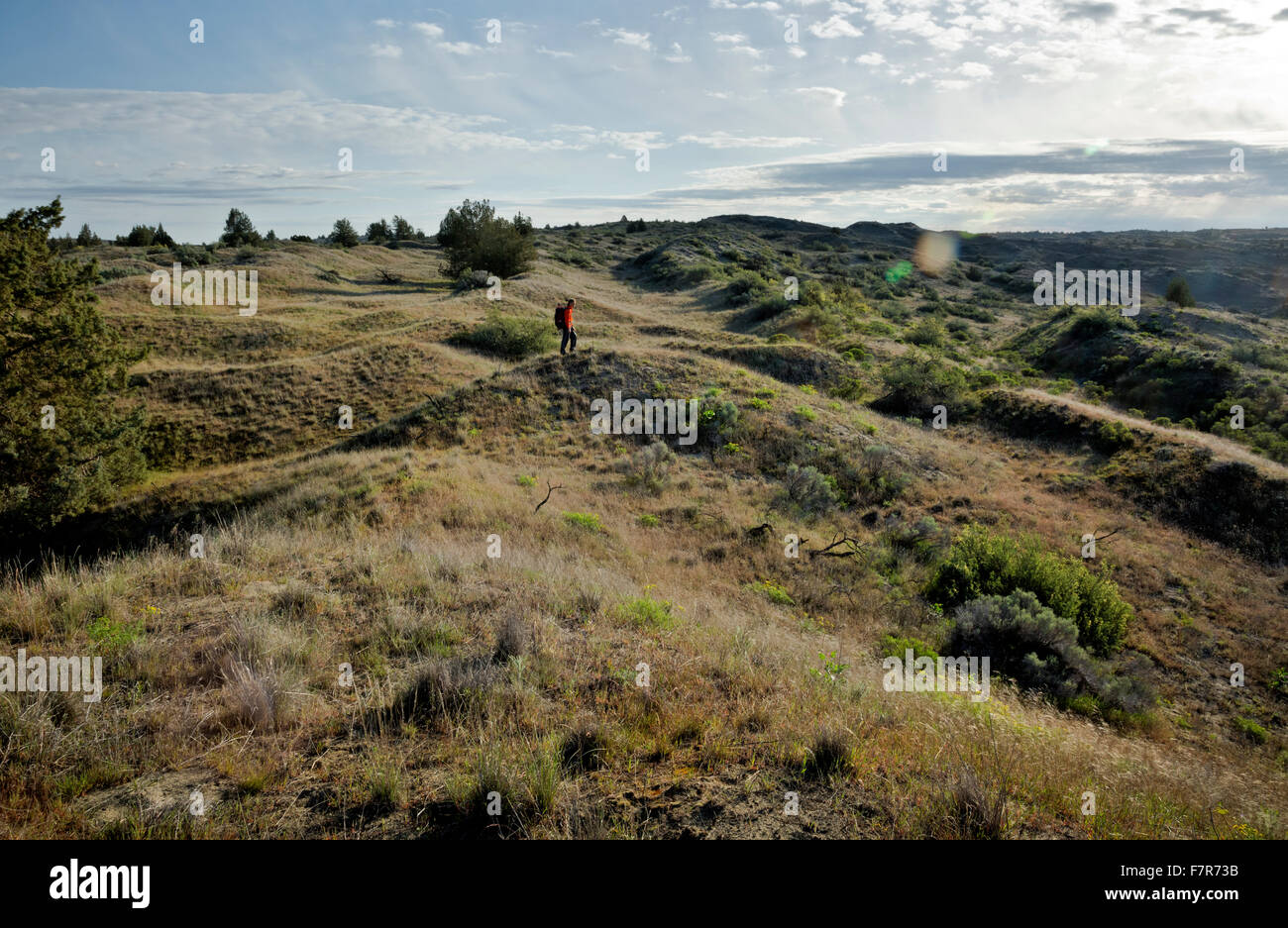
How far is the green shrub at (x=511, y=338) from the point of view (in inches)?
1193

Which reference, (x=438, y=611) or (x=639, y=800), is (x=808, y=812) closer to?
(x=639, y=800)

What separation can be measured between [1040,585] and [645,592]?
315 inches

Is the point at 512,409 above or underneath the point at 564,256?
underneath

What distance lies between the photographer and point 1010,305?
61625mm

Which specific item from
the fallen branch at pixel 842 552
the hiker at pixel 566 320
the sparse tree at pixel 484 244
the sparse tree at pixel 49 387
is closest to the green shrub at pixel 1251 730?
the fallen branch at pixel 842 552

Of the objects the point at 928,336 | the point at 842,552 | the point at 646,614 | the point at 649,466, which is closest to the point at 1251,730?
the point at 842,552

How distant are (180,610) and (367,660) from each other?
220 cm

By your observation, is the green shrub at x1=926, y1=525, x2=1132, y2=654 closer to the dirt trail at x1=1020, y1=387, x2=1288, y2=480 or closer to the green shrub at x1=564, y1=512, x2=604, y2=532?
the green shrub at x1=564, y1=512, x2=604, y2=532

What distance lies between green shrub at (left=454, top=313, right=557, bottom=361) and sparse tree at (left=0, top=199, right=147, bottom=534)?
47.8 feet

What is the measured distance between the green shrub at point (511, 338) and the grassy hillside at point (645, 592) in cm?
154

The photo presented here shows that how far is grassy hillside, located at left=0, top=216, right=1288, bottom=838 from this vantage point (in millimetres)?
3553

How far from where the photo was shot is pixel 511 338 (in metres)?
30.8

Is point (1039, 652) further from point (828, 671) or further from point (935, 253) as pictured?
point (935, 253)

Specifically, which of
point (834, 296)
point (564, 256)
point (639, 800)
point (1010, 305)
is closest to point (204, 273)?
point (564, 256)
